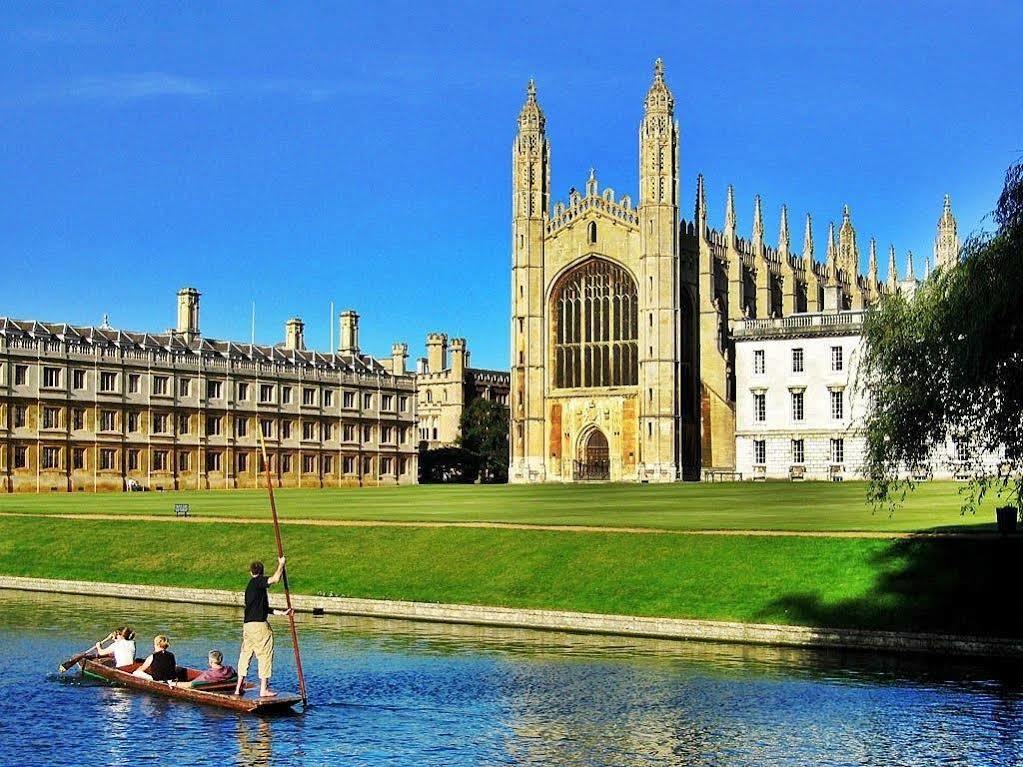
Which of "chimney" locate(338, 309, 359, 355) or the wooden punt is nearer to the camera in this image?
the wooden punt

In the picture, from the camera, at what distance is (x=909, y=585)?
29.9 meters

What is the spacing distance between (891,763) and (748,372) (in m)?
72.6

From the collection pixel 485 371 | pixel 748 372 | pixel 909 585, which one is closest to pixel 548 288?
pixel 748 372

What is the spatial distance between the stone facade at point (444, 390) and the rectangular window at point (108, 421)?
37.5 metres

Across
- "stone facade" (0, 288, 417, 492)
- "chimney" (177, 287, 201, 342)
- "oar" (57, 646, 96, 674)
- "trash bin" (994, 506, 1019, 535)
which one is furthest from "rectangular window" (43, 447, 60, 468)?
"trash bin" (994, 506, 1019, 535)

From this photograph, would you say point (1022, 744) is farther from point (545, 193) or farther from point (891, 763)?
point (545, 193)

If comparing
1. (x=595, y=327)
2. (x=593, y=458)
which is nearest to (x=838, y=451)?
(x=593, y=458)

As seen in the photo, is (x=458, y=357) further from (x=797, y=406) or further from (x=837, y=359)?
(x=837, y=359)

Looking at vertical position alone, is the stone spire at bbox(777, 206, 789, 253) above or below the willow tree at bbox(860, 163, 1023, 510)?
above

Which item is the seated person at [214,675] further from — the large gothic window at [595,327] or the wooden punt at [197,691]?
the large gothic window at [595,327]

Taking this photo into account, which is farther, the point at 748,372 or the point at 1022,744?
the point at 748,372

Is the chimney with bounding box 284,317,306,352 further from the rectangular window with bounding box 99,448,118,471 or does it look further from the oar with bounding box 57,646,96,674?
the oar with bounding box 57,646,96,674

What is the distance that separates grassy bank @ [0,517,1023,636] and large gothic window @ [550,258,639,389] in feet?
191

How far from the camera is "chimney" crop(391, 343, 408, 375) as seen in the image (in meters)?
111
